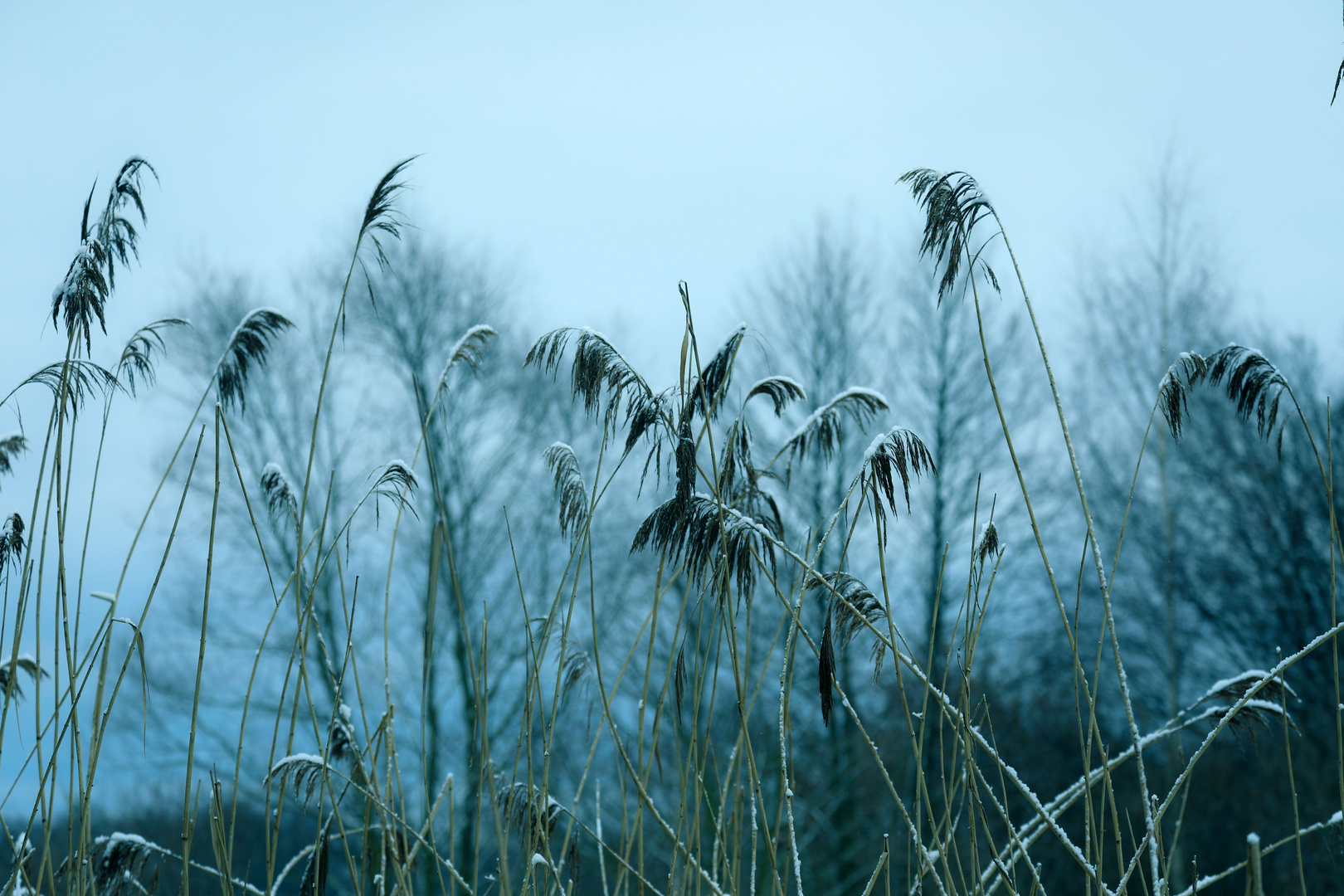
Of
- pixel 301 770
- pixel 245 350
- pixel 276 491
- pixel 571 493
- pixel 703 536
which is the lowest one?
pixel 301 770

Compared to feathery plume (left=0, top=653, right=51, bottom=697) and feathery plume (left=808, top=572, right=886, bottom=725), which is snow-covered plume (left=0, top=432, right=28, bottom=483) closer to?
feathery plume (left=0, top=653, right=51, bottom=697)

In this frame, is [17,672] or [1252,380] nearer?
[1252,380]

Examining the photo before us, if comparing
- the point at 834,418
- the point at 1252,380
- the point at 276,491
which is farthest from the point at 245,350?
the point at 1252,380

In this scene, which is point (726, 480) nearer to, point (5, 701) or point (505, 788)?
point (505, 788)

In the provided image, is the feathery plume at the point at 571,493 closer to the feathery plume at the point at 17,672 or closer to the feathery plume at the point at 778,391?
the feathery plume at the point at 778,391

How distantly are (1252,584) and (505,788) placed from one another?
10.4 meters

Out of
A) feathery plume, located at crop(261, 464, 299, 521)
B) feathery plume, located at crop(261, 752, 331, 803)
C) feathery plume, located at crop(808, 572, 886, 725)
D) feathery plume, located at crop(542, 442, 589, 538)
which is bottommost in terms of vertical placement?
feathery plume, located at crop(261, 752, 331, 803)

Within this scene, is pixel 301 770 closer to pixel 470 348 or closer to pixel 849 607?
pixel 470 348

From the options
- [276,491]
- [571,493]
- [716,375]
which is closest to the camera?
[716,375]

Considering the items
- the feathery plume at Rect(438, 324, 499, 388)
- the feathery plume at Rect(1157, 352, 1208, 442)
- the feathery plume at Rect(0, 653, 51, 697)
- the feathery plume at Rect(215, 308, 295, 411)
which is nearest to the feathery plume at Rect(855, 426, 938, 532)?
the feathery plume at Rect(1157, 352, 1208, 442)

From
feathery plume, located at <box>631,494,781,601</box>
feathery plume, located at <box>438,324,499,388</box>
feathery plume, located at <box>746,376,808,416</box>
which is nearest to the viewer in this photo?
feathery plume, located at <box>631,494,781,601</box>

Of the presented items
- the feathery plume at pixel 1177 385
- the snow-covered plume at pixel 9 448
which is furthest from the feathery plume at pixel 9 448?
the feathery plume at pixel 1177 385

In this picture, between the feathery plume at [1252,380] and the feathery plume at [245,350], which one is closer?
the feathery plume at [1252,380]

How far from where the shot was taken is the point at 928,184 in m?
1.60
